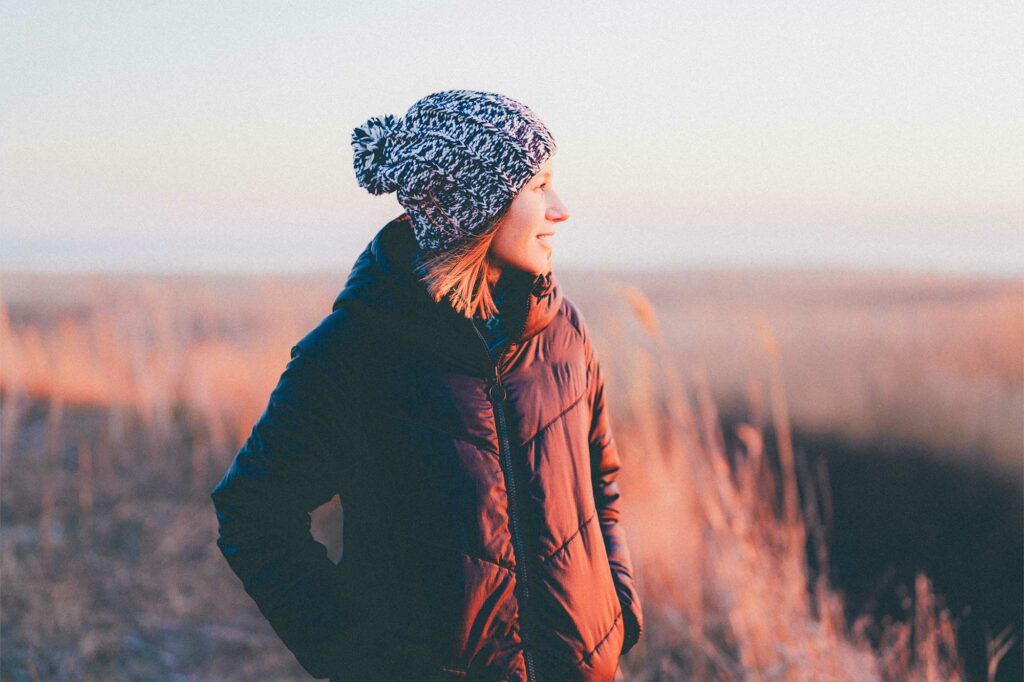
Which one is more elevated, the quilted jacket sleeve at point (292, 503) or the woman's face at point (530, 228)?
the woman's face at point (530, 228)

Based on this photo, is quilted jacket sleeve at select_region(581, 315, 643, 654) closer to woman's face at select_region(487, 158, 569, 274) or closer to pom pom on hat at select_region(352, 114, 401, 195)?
woman's face at select_region(487, 158, 569, 274)

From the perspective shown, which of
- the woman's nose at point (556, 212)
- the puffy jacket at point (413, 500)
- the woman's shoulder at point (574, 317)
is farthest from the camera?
the woman's shoulder at point (574, 317)

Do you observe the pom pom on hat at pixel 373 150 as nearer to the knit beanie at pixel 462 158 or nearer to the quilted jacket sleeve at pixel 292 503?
the knit beanie at pixel 462 158

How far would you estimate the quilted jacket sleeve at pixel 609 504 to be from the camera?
1.76 metres

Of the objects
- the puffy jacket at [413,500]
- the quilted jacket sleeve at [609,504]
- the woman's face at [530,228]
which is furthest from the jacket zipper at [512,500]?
the quilted jacket sleeve at [609,504]

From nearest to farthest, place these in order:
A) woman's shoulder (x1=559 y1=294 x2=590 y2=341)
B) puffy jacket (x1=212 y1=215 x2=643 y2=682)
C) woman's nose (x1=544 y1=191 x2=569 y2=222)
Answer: puffy jacket (x1=212 y1=215 x2=643 y2=682) → woman's nose (x1=544 y1=191 x2=569 y2=222) → woman's shoulder (x1=559 y1=294 x2=590 y2=341)

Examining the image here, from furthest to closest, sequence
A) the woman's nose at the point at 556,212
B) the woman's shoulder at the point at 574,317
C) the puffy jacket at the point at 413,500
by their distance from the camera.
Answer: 1. the woman's shoulder at the point at 574,317
2. the woman's nose at the point at 556,212
3. the puffy jacket at the point at 413,500

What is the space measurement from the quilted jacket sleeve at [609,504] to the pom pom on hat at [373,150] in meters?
0.53

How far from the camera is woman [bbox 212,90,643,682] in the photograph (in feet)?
4.69

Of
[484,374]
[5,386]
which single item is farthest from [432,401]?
[5,386]

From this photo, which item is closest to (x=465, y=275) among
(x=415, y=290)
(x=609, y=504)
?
(x=415, y=290)

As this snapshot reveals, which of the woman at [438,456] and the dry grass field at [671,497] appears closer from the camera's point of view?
the woman at [438,456]

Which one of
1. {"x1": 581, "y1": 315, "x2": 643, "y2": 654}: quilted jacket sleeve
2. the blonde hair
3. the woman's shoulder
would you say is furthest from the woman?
{"x1": 581, "y1": 315, "x2": 643, "y2": 654}: quilted jacket sleeve

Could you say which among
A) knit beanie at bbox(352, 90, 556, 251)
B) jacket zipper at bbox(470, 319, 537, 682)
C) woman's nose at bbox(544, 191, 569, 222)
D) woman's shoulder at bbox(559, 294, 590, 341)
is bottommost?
jacket zipper at bbox(470, 319, 537, 682)
